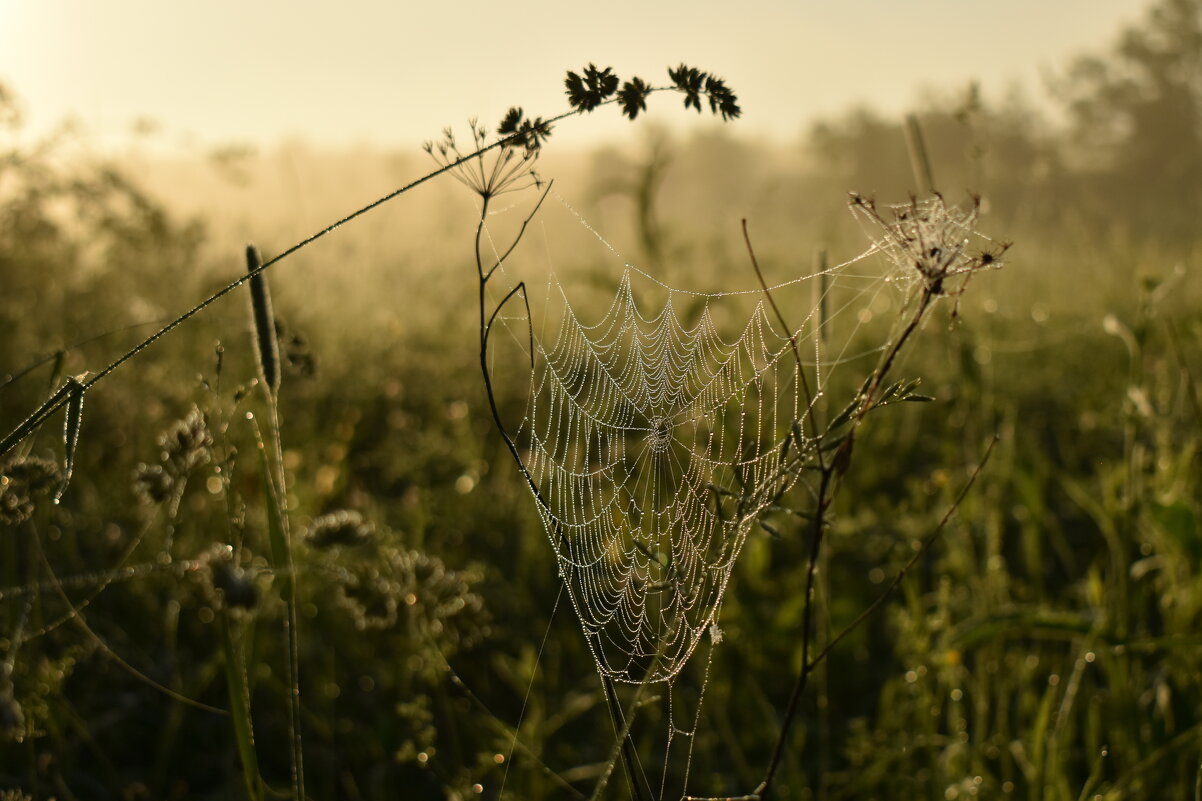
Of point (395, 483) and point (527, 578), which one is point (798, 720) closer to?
point (527, 578)

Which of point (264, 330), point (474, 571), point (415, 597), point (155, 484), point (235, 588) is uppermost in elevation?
point (264, 330)

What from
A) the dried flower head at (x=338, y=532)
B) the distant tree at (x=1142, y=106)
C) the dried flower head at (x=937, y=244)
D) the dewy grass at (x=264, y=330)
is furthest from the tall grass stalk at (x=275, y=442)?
the distant tree at (x=1142, y=106)

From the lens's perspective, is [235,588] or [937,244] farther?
[235,588]

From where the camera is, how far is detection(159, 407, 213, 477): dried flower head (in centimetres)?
134

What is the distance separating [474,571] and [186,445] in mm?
1041

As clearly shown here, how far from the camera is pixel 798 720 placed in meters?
2.53

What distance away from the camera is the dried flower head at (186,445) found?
4.40 feet

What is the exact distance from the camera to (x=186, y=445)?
53.6 inches

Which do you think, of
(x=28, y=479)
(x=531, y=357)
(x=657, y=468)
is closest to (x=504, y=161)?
(x=531, y=357)

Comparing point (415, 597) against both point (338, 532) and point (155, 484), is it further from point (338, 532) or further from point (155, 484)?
point (155, 484)

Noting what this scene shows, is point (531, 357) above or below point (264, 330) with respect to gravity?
below

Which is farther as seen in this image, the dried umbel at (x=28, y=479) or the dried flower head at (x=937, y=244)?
the dried umbel at (x=28, y=479)

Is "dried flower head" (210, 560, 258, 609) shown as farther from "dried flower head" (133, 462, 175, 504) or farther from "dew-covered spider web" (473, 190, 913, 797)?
"dew-covered spider web" (473, 190, 913, 797)

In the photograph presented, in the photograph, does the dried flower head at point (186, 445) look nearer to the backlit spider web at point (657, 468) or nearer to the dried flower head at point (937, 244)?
the backlit spider web at point (657, 468)
